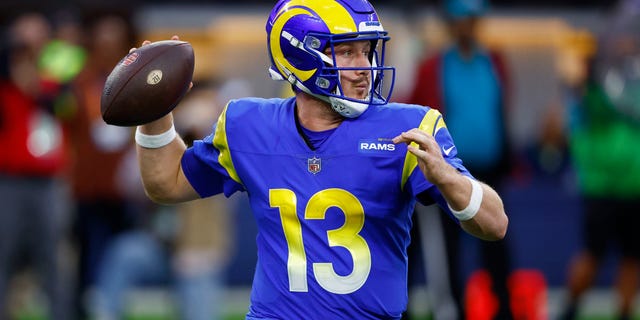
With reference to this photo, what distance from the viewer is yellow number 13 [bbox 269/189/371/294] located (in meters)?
3.56

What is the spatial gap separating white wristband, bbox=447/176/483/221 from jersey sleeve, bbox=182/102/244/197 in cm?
80

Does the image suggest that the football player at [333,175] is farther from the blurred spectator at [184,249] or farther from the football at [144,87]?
the blurred spectator at [184,249]

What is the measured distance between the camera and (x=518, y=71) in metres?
16.5

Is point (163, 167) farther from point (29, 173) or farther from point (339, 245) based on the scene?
point (29, 173)

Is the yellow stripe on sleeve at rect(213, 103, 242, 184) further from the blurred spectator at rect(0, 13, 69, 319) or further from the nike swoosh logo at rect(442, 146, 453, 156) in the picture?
the blurred spectator at rect(0, 13, 69, 319)

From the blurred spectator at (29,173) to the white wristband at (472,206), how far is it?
15.4 ft

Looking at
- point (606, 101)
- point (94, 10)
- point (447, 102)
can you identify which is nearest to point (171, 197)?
point (447, 102)

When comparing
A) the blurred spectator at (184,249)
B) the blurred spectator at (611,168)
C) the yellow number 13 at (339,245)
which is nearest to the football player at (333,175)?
the yellow number 13 at (339,245)

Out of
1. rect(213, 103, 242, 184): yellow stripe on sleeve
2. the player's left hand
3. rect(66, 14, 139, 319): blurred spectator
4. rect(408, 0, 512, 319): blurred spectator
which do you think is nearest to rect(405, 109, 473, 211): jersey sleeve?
the player's left hand

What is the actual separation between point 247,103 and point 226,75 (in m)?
11.9

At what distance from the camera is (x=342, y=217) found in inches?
141

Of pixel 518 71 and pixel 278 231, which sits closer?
pixel 278 231

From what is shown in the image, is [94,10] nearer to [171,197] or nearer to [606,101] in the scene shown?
[606,101]

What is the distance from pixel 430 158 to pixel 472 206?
0.67 ft
